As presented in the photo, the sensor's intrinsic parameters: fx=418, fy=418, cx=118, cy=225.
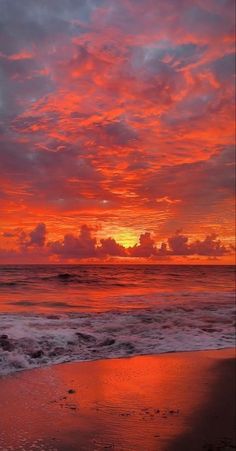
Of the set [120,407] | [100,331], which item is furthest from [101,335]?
[120,407]

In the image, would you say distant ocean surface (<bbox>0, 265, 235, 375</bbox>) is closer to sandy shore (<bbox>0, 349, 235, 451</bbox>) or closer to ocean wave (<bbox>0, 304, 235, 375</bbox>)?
ocean wave (<bbox>0, 304, 235, 375</bbox>)

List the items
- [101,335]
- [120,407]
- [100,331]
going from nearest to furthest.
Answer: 1. [120,407]
2. [101,335]
3. [100,331]

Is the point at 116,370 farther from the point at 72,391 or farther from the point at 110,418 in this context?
the point at 110,418

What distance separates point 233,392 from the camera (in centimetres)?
793

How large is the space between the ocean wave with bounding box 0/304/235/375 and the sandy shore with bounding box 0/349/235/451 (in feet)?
3.49

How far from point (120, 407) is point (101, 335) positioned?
6456 millimetres

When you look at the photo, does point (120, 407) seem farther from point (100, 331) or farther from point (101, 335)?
point (100, 331)

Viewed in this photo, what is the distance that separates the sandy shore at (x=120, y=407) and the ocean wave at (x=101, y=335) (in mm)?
1062

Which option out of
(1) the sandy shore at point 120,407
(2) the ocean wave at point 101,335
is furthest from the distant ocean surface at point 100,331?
(1) the sandy shore at point 120,407

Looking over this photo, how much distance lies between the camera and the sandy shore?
5.48m

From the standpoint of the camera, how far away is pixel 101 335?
13109mm

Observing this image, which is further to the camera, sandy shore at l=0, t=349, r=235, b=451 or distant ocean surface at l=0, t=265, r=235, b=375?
distant ocean surface at l=0, t=265, r=235, b=375

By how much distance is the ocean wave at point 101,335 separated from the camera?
1059cm

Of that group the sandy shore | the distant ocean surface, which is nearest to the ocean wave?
the distant ocean surface
